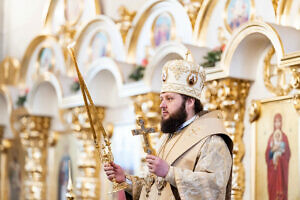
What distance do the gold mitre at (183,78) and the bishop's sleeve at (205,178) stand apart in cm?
52

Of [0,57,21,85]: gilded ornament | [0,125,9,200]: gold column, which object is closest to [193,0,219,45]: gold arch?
[0,57,21,85]: gilded ornament

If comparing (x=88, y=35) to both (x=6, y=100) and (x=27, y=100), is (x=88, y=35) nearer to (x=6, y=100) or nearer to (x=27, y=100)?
(x=27, y=100)

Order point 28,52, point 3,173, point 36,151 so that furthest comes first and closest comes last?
point 3,173 < point 28,52 < point 36,151

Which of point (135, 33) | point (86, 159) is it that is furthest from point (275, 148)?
point (86, 159)

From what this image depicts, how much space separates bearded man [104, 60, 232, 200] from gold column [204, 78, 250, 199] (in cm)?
176

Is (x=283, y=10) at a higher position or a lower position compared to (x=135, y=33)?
lower

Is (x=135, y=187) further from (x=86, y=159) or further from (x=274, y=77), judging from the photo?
(x=86, y=159)

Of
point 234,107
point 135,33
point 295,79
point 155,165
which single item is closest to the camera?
point 155,165

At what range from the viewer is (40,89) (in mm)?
9453

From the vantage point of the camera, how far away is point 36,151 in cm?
990

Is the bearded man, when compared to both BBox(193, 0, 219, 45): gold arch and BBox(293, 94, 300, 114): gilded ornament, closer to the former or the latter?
BBox(293, 94, 300, 114): gilded ornament

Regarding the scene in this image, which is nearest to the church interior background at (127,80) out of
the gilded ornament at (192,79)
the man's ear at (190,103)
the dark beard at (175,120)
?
the dark beard at (175,120)

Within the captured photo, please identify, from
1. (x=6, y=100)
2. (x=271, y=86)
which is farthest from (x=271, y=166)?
(x=6, y=100)

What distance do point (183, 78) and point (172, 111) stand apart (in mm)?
263
